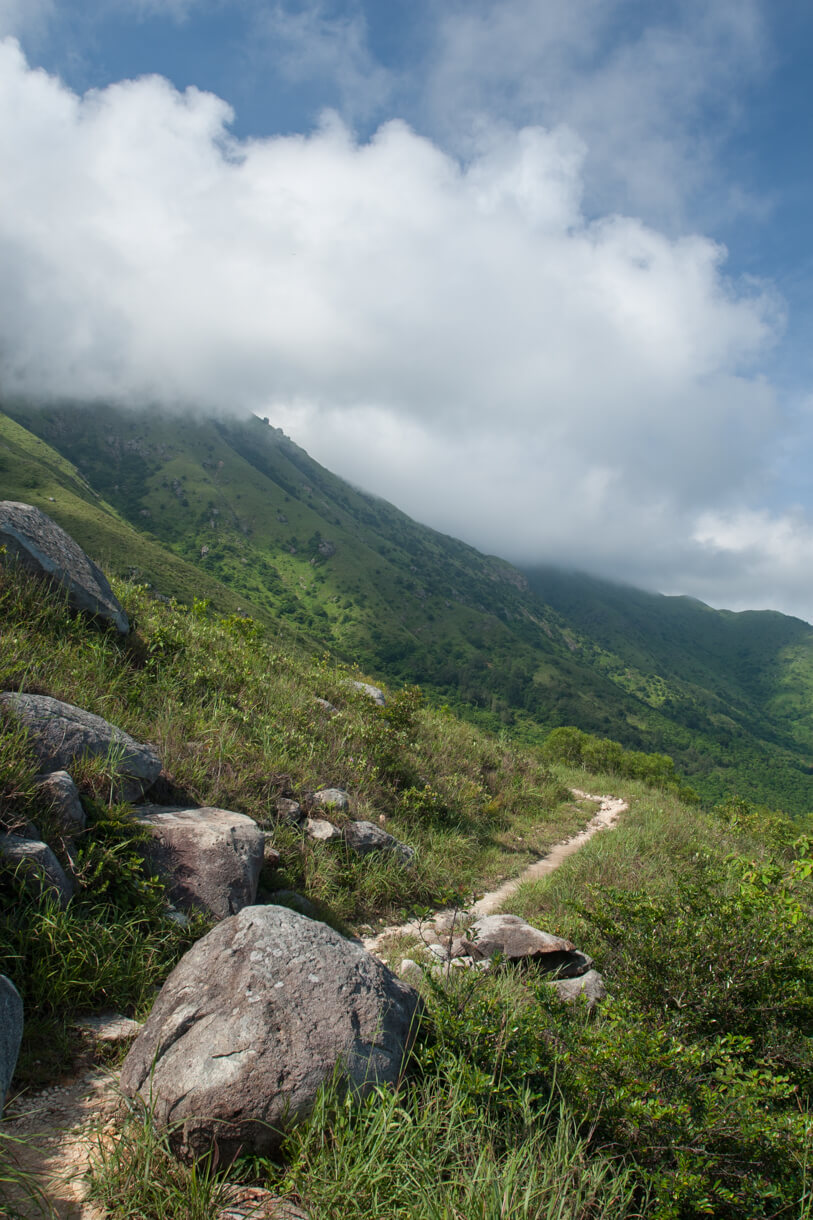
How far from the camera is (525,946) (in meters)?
6.77

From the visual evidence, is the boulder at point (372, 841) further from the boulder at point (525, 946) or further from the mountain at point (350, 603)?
the mountain at point (350, 603)

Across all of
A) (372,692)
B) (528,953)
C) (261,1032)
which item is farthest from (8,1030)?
(372,692)

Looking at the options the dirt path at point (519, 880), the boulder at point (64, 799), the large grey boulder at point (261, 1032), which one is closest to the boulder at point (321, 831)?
the dirt path at point (519, 880)

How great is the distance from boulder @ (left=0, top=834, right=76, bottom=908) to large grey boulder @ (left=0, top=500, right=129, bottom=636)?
17.3ft

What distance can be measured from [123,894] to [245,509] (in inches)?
7498

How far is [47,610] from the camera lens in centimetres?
827

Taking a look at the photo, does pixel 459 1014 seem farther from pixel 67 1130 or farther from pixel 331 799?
pixel 331 799

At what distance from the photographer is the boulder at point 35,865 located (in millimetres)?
4387

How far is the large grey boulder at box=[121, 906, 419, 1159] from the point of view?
3221mm

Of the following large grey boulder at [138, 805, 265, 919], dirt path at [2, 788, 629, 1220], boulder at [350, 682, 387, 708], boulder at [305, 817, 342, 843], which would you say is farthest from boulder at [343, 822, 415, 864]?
dirt path at [2, 788, 629, 1220]

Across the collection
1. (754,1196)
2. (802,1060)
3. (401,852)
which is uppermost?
(802,1060)

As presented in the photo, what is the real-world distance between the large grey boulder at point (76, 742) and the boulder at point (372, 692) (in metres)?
7.82

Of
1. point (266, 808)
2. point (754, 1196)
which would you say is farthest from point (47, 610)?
point (754, 1196)

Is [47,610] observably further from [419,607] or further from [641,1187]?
[419,607]
